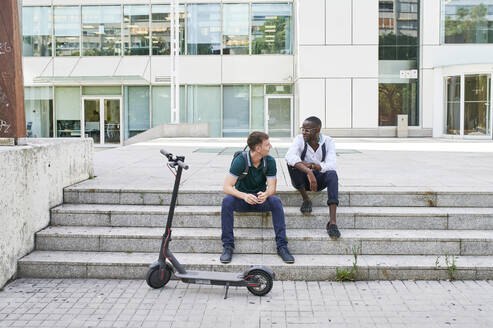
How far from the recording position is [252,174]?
6016 mm

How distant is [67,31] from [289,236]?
2713 cm

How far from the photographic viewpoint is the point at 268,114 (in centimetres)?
2898

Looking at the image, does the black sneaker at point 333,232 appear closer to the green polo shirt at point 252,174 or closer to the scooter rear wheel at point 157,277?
the green polo shirt at point 252,174

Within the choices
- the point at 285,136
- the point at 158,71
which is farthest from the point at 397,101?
the point at 158,71

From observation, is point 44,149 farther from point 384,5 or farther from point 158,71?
point 158,71

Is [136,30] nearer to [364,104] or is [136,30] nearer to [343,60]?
[343,60]

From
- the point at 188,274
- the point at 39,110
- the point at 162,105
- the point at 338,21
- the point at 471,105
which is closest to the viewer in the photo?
the point at 188,274

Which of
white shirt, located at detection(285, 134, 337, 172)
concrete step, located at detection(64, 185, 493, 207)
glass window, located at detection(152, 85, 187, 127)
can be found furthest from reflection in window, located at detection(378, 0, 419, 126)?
white shirt, located at detection(285, 134, 337, 172)

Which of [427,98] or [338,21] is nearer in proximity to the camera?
[338,21]

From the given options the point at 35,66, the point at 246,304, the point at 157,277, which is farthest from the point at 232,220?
the point at 35,66

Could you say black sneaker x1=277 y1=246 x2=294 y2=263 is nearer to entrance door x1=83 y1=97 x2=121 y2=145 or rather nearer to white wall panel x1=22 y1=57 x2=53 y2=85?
entrance door x1=83 y1=97 x2=121 y2=145

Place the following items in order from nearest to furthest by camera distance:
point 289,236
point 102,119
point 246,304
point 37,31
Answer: point 246,304
point 289,236
point 102,119
point 37,31

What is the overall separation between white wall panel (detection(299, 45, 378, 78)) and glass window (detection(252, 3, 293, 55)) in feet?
15.5

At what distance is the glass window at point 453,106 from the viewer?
900 inches
